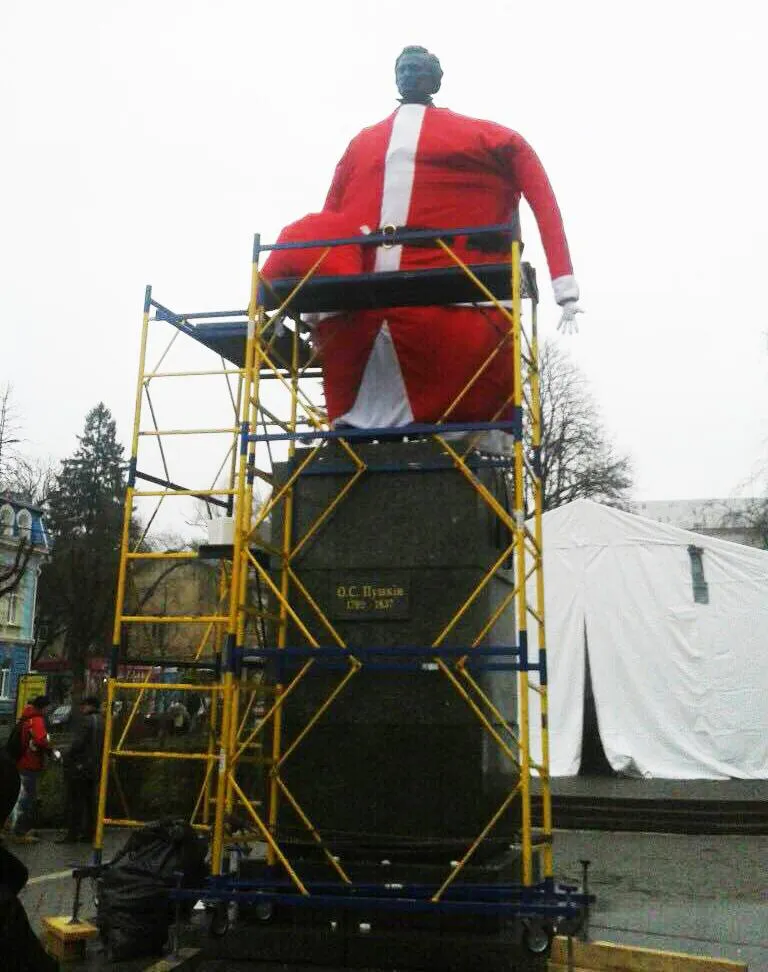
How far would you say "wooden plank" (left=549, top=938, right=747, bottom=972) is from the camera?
533 centimetres

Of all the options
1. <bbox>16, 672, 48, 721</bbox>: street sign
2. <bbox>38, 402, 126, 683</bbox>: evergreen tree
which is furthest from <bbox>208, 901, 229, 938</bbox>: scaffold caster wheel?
<bbox>38, 402, 126, 683</bbox>: evergreen tree

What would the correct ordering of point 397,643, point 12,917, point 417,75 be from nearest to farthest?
point 12,917 < point 397,643 < point 417,75

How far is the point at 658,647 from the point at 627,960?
10.2m

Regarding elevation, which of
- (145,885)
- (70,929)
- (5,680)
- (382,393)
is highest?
(382,393)

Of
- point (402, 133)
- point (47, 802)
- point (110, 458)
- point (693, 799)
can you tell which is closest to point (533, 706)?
point (693, 799)

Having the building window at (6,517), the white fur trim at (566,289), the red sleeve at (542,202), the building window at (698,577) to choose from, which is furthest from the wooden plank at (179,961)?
the building window at (6,517)

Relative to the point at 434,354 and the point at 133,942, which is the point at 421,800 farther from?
the point at 434,354

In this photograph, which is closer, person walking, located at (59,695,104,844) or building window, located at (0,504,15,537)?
person walking, located at (59,695,104,844)

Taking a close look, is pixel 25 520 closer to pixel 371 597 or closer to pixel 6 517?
pixel 6 517

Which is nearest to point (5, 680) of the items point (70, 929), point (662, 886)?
point (662, 886)

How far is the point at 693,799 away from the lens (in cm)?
1238

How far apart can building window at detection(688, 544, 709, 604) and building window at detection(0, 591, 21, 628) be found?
98.1 ft

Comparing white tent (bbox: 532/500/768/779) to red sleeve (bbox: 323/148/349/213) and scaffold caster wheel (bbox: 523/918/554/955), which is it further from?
red sleeve (bbox: 323/148/349/213)

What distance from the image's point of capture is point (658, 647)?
15.4 meters
